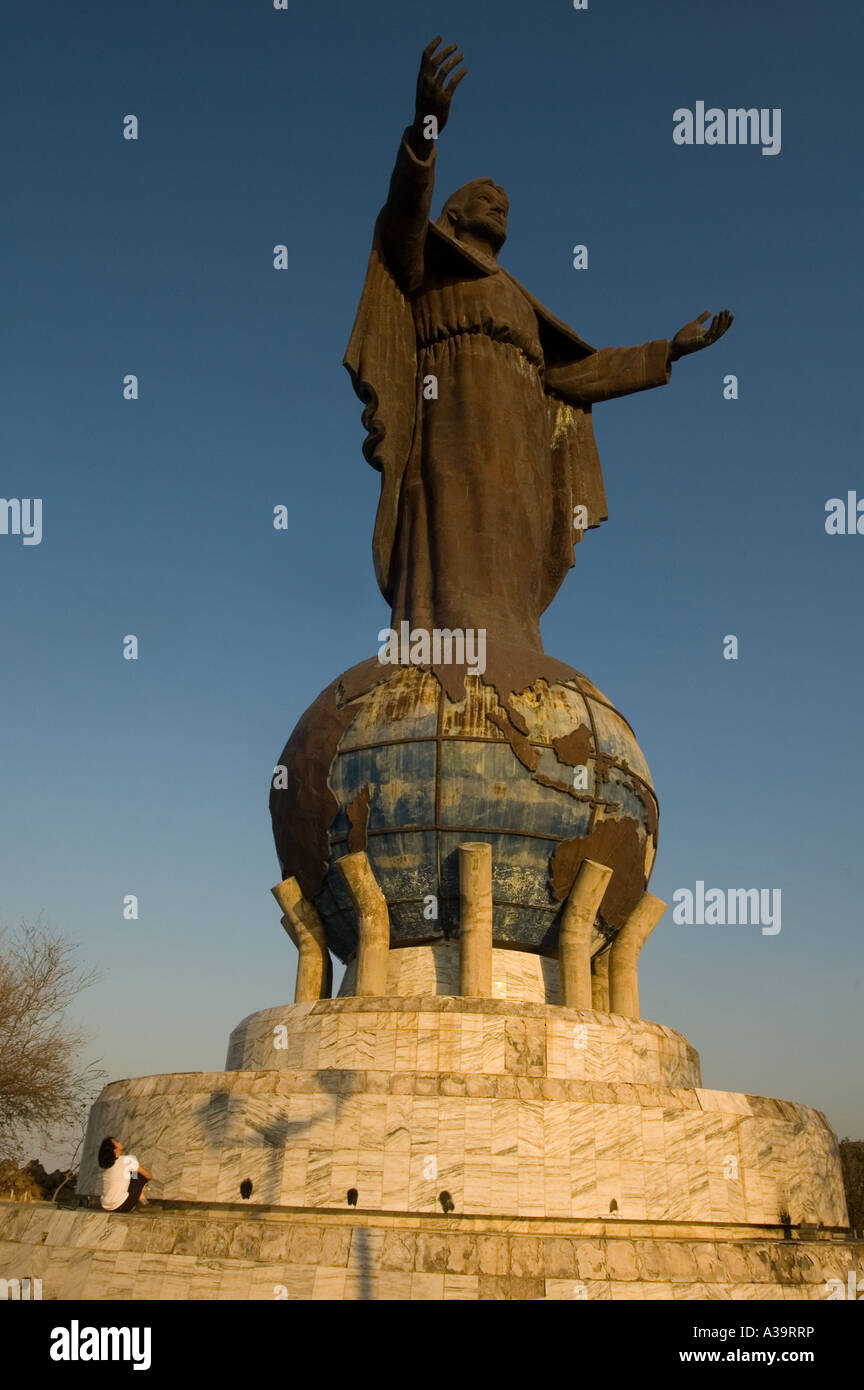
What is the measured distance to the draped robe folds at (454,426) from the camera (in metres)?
15.5

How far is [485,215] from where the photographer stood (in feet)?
55.8

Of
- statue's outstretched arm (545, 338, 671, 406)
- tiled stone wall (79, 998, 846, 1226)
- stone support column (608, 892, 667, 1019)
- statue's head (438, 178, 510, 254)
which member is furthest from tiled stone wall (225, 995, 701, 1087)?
statue's head (438, 178, 510, 254)

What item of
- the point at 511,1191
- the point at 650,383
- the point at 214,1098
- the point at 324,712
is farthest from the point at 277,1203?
the point at 650,383

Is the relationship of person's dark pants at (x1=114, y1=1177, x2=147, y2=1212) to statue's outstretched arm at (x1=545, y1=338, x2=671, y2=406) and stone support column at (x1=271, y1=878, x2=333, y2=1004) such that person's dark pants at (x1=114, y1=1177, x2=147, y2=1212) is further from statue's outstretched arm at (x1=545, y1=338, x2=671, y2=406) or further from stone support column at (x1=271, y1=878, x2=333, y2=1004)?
statue's outstretched arm at (x1=545, y1=338, x2=671, y2=406)

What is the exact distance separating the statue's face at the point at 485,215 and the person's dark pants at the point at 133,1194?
1358 cm

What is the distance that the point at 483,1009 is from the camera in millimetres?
11320

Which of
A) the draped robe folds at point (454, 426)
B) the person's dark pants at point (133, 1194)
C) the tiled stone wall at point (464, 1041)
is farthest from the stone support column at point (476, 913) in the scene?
the person's dark pants at point (133, 1194)

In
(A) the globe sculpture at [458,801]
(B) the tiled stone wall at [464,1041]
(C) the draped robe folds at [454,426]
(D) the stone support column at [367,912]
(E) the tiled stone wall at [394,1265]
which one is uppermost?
(C) the draped robe folds at [454,426]

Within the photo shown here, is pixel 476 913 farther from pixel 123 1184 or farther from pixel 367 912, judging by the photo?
pixel 123 1184

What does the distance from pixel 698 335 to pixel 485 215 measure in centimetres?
365

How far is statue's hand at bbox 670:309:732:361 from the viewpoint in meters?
17.0

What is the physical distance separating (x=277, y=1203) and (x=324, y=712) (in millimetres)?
5985

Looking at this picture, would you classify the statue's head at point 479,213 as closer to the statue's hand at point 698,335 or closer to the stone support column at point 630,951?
the statue's hand at point 698,335
